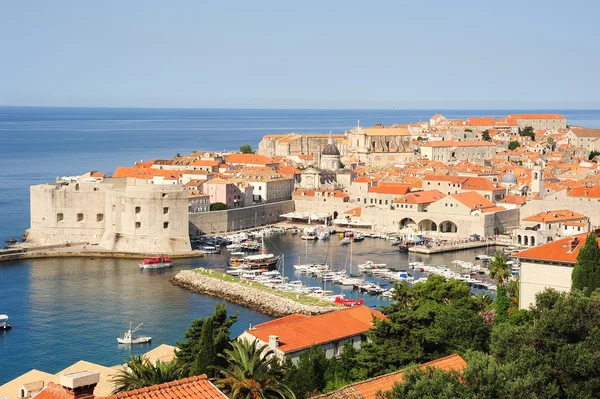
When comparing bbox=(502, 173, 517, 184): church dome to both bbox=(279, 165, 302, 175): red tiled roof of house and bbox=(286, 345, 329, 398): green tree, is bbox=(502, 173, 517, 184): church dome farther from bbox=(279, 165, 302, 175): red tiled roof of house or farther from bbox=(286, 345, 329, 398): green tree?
bbox=(286, 345, 329, 398): green tree

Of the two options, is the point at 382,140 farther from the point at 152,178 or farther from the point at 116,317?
the point at 116,317

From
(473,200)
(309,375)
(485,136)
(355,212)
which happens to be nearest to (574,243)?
(309,375)

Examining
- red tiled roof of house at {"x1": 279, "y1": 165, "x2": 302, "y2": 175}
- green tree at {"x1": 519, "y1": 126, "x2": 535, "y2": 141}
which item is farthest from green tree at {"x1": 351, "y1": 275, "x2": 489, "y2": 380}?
green tree at {"x1": 519, "y1": 126, "x2": 535, "y2": 141}

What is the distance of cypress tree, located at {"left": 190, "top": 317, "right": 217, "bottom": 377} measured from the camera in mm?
12391

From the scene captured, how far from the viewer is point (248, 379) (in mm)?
10984

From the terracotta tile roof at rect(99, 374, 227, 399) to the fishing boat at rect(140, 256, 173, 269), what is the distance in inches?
1013

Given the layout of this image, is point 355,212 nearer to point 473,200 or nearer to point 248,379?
point 473,200

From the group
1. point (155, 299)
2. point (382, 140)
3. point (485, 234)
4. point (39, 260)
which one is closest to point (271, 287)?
point (155, 299)

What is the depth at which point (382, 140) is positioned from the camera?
6569cm

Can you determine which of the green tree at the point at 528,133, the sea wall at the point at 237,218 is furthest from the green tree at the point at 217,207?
the green tree at the point at 528,133

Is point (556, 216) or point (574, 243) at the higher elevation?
point (574, 243)

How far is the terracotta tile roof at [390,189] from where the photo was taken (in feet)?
145

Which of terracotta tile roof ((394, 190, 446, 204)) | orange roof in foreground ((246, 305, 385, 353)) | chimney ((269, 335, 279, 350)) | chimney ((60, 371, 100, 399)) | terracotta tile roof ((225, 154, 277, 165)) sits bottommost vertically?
terracotta tile roof ((394, 190, 446, 204))

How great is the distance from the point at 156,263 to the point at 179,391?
26.1m
